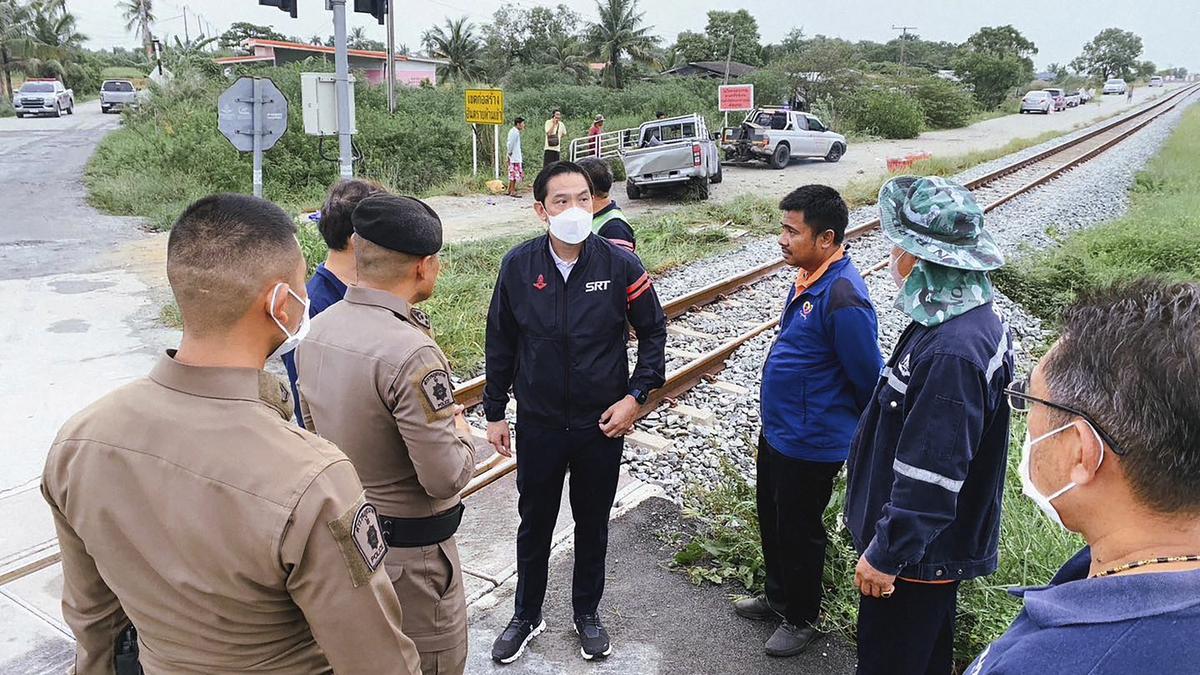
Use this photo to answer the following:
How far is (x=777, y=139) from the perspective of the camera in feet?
79.4

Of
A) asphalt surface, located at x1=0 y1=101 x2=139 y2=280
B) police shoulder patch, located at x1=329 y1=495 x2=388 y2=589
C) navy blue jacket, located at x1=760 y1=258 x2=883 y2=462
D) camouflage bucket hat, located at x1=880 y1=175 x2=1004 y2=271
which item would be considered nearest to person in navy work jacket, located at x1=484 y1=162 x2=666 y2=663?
navy blue jacket, located at x1=760 y1=258 x2=883 y2=462

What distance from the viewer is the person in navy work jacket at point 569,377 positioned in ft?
10.8

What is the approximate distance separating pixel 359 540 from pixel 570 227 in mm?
1974

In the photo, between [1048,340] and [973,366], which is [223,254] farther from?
[1048,340]

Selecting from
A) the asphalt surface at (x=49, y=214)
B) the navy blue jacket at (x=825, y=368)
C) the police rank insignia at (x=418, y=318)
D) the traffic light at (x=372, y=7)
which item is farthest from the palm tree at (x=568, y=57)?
the police rank insignia at (x=418, y=318)

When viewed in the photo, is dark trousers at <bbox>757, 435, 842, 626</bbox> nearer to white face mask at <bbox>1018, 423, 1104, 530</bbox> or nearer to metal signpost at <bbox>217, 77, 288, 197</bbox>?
white face mask at <bbox>1018, 423, 1104, 530</bbox>

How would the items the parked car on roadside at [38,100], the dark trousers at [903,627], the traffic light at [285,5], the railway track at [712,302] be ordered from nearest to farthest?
the dark trousers at [903,627]
the railway track at [712,302]
the traffic light at [285,5]
the parked car on roadside at [38,100]

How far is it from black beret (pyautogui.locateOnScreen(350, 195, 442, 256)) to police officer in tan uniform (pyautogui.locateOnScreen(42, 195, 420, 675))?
2.29ft

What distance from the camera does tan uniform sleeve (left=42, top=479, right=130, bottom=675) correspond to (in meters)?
1.74

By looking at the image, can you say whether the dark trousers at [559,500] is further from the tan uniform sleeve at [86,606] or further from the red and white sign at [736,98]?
the red and white sign at [736,98]

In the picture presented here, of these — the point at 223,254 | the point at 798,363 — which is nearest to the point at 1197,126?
the point at 798,363

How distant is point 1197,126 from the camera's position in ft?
112

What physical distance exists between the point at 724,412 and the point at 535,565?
9.63ft

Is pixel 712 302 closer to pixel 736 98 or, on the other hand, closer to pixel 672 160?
pixel 672 160
